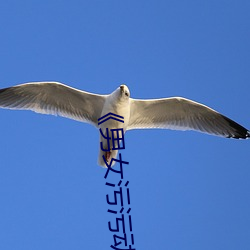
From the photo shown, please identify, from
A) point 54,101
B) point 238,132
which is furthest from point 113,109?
point 238,132

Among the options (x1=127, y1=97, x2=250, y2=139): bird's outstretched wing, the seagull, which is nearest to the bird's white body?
the seagull

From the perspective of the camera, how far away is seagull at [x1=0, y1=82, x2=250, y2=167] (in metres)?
6.42

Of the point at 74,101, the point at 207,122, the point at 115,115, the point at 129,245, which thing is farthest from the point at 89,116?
the point at 129,245

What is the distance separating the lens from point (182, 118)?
7031 millimetres

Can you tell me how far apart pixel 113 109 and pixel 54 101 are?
3.30ft

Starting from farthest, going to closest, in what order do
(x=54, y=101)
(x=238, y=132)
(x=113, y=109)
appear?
(x=238, y=132)
(x=54, y=101)
(x=113, y=109)

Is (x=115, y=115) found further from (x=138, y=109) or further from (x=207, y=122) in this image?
(x=207, y=122)

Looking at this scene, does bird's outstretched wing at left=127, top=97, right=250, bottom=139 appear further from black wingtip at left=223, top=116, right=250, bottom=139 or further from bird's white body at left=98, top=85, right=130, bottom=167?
bird's white body at left=98, top=85, right=130, bottom=167

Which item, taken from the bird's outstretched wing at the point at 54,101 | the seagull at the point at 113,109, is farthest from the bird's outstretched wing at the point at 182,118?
the bird's outstretched wing at the point at 54,101

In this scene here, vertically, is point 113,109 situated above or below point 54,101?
below

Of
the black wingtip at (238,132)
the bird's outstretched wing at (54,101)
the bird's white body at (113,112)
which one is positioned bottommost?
the bird's white body at (113,112)

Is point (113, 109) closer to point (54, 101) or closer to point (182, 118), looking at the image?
point (54, 101)

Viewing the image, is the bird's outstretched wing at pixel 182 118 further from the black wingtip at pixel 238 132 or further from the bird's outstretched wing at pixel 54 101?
the bird's outstretched wing at pixel 54 101

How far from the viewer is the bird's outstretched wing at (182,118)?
6740 millimetres
